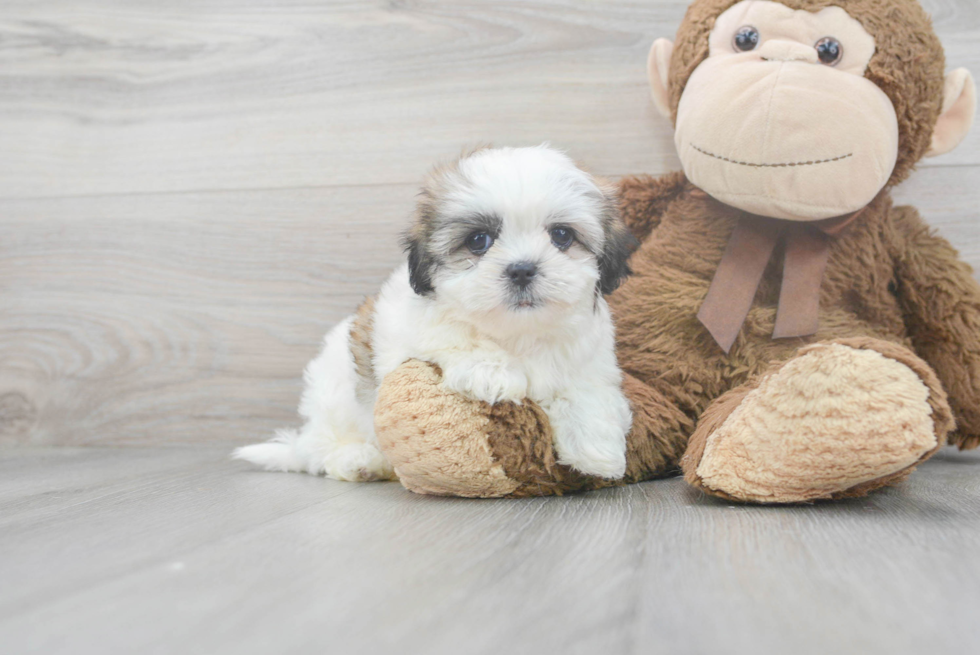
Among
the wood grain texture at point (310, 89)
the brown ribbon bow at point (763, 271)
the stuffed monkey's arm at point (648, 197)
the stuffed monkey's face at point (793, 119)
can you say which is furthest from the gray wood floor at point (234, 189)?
the stuffed monkey's face at point (793, 119)

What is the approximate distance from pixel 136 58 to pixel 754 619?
199cm

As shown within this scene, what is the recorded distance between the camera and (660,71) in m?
1.56

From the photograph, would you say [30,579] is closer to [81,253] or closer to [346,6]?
[81,253]

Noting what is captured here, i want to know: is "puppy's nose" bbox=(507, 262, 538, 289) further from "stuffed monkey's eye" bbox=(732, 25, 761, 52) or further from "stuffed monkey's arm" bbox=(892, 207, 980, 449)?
"stuffed monkey's arm" bbox=(892, 207, 980, 449)

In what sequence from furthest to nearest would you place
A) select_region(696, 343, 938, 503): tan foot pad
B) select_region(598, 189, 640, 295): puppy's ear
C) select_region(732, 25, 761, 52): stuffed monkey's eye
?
select_region(732, 25, 761, 52): stuffed monkey's eye
select_region(598, 189, 640, 295): puppy's ear
select_region(696, 343, 938, 503): tan foot pad

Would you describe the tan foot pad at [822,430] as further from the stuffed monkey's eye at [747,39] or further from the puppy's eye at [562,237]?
the stuffed monkey's eye at [747,39]

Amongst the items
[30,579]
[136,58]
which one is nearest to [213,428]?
[136,58]

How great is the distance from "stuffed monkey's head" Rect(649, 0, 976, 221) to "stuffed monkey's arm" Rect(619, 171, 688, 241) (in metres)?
0.18

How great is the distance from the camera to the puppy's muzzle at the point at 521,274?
42.8 inches

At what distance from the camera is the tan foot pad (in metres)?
0.96

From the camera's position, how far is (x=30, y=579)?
820mm

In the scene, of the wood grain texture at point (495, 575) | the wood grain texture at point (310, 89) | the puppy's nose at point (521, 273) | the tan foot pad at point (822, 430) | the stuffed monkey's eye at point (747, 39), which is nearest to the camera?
the wood grain texture at point (495, 575)

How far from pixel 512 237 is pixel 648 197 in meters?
0.55

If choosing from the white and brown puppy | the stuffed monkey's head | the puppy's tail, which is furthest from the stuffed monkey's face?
the puppy's tail
